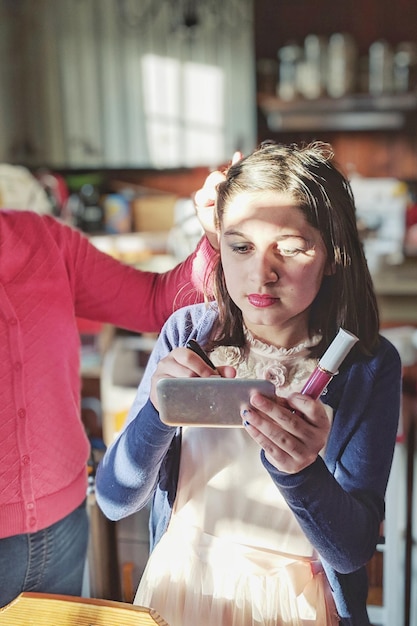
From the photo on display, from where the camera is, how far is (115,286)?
80 centimetres

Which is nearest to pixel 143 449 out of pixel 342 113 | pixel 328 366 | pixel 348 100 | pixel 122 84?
pixel 328 366

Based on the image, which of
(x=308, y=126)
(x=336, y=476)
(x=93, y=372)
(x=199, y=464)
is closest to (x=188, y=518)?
(x=199, y=464)

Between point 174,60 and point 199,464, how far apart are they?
123 inches

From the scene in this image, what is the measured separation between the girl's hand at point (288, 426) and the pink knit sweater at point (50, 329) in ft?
0.68

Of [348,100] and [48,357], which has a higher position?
[348,100]

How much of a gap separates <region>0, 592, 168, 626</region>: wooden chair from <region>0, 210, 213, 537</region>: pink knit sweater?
10 centimetres

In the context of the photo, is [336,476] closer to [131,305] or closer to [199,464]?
[199,464]

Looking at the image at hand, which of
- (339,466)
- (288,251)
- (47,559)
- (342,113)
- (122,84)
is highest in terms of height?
(122,84)

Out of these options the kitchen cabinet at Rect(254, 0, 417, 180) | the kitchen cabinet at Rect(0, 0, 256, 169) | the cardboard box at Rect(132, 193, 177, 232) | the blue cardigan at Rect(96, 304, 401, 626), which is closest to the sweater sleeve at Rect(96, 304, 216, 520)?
the blue cardigan at Rect(96, 304, 401, 626)

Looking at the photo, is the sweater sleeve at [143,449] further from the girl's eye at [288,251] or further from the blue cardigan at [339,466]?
the girl's eye at [288,251]

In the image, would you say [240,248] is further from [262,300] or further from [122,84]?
[122,84]

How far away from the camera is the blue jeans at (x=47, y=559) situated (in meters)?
0.78

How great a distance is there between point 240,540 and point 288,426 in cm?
21

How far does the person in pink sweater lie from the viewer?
761 mm
